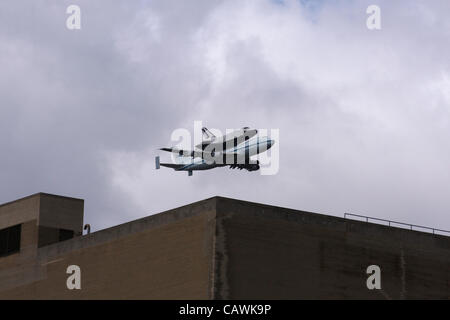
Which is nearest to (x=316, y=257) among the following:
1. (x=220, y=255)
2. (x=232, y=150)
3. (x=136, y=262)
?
(x=220, y=255)

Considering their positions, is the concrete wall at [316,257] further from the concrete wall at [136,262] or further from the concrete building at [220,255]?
the concrete wall at [136,262]

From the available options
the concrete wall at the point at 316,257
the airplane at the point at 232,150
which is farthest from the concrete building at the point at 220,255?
the airplane at the point at 232,150

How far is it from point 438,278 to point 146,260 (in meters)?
20.8

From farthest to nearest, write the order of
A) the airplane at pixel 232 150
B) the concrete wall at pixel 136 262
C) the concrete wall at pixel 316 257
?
the airplane at pixel 232 150 → the concrete wall at pixel 136 262 → the concrete wall at pixel 316 257

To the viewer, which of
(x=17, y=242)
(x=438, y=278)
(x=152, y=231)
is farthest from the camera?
(x=17, y=242)

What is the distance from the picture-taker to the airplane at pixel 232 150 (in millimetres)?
117000

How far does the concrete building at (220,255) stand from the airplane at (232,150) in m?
29.0

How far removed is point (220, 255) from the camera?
74.8 metres

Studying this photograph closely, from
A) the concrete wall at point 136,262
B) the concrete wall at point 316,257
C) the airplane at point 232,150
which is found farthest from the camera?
the airplane at point 232,150

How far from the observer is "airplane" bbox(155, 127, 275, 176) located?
11700 centimetres

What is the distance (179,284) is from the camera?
75875mm

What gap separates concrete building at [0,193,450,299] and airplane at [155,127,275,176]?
2905 centimetres

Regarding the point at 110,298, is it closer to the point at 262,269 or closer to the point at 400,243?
the point at 262,269
